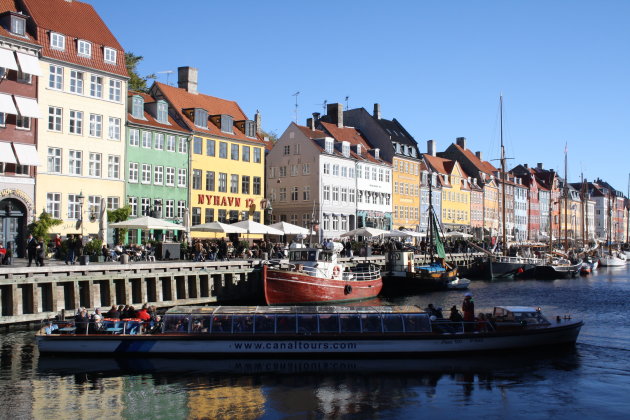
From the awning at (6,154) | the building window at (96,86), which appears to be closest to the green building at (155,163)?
the building window at (96,86)

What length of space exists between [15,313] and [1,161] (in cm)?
1365

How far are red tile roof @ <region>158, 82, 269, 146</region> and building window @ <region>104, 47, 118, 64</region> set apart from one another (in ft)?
26.1

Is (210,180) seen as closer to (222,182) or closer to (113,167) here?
(222,182)

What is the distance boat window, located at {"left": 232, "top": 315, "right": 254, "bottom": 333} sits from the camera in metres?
25.4

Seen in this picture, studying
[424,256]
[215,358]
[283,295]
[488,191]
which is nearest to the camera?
[215,358]

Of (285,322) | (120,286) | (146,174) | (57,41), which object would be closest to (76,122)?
(57,41)

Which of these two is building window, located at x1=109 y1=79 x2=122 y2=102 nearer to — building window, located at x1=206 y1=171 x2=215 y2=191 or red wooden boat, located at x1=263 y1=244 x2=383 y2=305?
building window, located at x1=206 y1=171 x2=215 y2=191

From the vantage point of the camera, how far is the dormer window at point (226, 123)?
59.7 metres

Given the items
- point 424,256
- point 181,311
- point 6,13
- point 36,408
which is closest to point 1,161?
point 6,13

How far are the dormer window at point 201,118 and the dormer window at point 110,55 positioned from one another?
29.2 ft

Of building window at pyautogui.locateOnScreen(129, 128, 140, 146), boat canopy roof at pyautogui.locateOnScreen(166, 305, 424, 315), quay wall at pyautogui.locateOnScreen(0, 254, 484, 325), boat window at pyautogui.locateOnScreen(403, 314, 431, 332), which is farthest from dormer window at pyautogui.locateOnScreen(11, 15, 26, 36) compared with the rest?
boat window at pyautogui.locateOnScreen(403, 314, 431, 332)

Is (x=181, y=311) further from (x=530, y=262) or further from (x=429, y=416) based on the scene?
(x=530, y=262)

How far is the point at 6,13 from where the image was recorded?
138ft

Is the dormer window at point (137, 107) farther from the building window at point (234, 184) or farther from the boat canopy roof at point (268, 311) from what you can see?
the boat canopy roof at point (268, 311)
